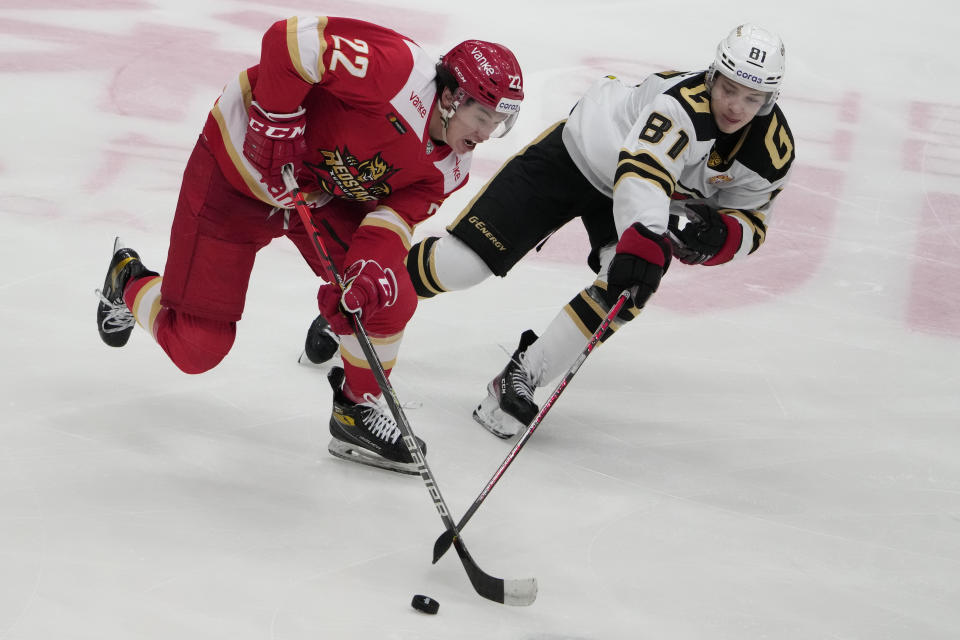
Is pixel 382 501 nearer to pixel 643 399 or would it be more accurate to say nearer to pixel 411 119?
pixel 411 119

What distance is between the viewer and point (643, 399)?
131 inches

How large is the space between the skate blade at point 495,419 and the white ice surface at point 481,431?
36mm

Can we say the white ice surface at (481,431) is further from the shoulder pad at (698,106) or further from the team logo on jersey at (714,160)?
the shoulder pad at (698,106)

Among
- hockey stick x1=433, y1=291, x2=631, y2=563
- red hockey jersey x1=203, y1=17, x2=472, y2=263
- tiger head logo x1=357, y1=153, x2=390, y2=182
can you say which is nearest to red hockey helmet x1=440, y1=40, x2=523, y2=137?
red hockey jersey x1=203, y1=17, x2=472, y2=263

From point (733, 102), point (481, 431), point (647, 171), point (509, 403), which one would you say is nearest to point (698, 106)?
point (733, 102)

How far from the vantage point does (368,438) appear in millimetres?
2670

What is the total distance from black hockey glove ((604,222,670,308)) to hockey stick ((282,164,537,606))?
2.00 ft

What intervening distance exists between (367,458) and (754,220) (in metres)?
1.27

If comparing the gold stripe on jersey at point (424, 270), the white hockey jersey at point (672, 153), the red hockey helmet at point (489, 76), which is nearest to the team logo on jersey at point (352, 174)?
the red hockey helmet at point (489, 76)

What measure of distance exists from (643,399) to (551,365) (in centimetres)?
37

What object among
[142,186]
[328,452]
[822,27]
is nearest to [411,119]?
[328,452]

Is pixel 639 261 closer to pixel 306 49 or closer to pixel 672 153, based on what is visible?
pixel 672 153

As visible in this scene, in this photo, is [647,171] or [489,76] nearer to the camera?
[489,76]

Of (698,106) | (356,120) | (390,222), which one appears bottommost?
(390,222)
